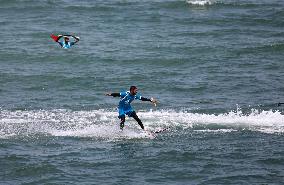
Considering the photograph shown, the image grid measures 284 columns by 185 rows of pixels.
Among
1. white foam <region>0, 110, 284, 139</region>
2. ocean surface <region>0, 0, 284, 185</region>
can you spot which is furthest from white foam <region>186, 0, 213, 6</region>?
white foam <region>0, 110, 284, 139</region>

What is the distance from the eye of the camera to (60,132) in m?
26.1

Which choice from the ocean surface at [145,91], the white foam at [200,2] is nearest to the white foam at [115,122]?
the ocean surface at [145,91]

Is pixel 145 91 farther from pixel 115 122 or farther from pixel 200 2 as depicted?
pixel 200 2

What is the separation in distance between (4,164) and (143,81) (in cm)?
1376

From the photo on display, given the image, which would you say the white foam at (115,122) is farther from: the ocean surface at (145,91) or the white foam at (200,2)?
the white foam at (200,2)

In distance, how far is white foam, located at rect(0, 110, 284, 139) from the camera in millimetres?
26156

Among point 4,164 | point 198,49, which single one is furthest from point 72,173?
point 198,49

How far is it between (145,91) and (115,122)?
19.9 ft

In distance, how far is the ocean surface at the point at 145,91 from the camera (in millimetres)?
22250

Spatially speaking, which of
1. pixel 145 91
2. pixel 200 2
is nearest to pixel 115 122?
pixel 145 91

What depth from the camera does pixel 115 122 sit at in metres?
27.6

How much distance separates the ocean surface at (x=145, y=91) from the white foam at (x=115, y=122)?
4 cm

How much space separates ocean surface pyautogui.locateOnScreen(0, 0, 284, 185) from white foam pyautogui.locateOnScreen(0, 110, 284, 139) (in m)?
0.04

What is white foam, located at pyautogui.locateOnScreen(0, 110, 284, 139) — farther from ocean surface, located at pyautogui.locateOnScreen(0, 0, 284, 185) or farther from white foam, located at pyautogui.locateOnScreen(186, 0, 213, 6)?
white foam, located at pyautogui.locateOnScreen(186, 0, 213, 6)
